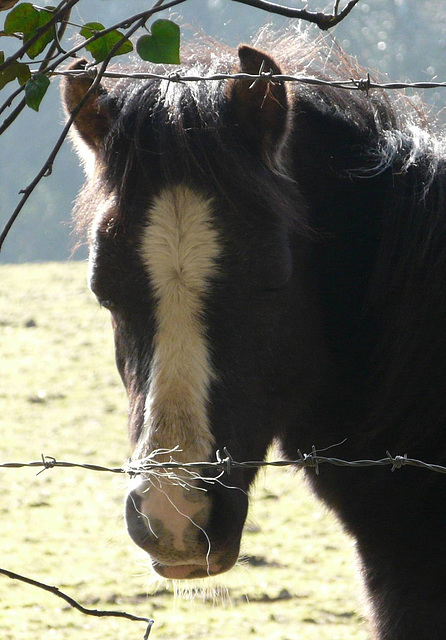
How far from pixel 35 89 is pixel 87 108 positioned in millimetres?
705

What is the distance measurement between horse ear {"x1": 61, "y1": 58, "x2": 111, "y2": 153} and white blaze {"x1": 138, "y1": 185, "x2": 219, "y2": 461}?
0.35 m

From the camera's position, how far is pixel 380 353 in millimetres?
2107

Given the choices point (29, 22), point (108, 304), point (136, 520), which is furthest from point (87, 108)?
point (136, 520)

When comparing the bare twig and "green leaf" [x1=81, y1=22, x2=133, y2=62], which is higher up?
the bare twig

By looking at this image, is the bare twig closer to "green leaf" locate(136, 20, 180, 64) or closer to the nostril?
"green leaf" locate(136, 20, 180, 64)

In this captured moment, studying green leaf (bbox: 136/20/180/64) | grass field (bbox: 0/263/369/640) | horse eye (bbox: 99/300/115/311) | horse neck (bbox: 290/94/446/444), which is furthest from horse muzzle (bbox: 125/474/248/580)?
green leaf (bbox: 136/20/180/64)

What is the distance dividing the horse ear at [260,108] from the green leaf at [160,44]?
522mm

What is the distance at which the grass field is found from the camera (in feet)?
10.1

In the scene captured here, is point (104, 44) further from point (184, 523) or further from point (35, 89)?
point (184, 523)

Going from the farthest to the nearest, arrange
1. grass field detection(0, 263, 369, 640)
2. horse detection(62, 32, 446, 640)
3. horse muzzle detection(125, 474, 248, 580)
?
grass field detection(0, 263, 369, 640)
horse detection(62, 32, 446, 640)
horse muzzle detection(125, 474, 248, 580)

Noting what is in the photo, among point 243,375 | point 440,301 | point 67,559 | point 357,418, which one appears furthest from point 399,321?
point 67,559

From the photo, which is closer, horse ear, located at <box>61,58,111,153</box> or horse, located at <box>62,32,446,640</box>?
horse, located at <box>62,32,446,640</box>

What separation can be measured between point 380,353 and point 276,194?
0.54m

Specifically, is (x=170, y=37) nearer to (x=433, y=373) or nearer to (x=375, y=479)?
(x=433, y=373)
